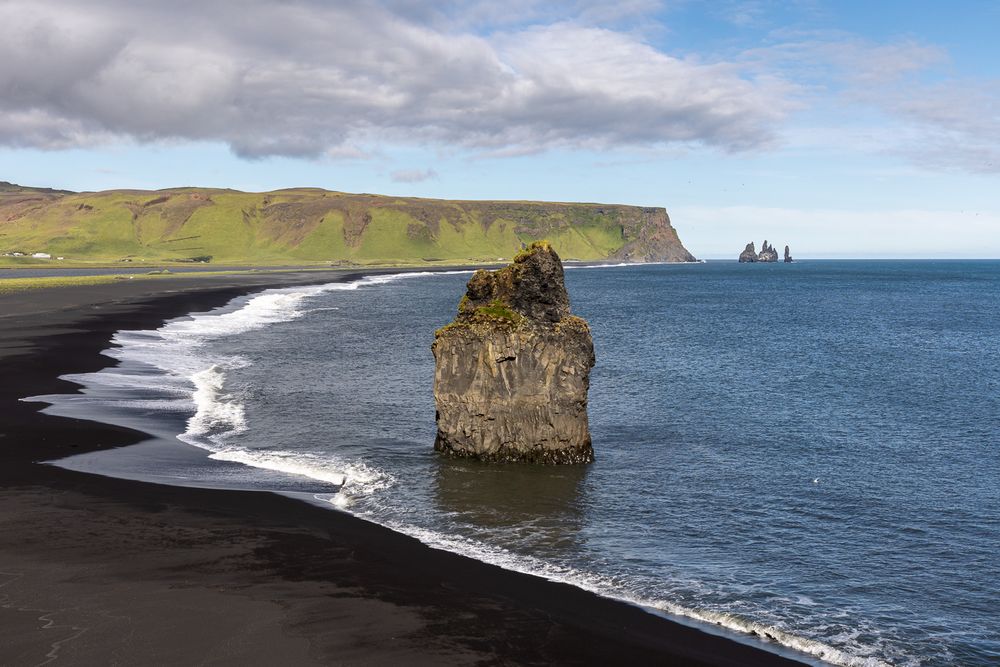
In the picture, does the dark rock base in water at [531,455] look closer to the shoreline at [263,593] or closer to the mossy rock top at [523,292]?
the mossy rock top at [523,292]

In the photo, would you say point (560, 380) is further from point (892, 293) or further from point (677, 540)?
point (892, 293)

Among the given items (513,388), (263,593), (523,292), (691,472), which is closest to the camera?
(263,593)

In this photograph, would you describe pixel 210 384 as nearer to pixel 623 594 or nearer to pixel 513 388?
pixel 513 388

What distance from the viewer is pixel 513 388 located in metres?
29.4

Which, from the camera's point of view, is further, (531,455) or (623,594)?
(531,455)

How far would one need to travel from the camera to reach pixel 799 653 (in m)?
15.0

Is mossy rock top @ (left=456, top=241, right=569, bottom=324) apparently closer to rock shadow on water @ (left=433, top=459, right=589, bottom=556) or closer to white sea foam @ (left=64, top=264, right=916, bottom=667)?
rock shadow on water @ (left=433, top=459, right=589, bottom=556)

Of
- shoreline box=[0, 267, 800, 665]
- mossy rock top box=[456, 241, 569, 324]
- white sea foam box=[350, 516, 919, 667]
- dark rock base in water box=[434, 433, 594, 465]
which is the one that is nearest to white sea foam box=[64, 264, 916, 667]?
white sea foam box=[350, 516, 919, 667]

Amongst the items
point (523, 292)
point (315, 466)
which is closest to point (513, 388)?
point (523, 292)

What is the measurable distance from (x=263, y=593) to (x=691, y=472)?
53.9 ft

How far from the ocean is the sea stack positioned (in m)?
1.27

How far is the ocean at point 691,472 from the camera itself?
57.7 ft

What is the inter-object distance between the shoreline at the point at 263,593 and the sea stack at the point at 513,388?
798 centimetres

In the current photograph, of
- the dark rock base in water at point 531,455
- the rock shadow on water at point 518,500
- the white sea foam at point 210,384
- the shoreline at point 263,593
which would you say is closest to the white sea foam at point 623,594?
the shoreline at point 263,593
